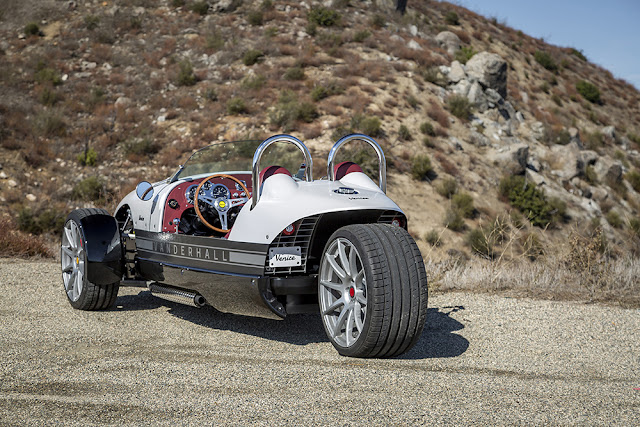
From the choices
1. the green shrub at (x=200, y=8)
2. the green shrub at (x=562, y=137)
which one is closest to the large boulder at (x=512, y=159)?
the green shrub at (x=562, y=137)

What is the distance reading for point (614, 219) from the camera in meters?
23.7

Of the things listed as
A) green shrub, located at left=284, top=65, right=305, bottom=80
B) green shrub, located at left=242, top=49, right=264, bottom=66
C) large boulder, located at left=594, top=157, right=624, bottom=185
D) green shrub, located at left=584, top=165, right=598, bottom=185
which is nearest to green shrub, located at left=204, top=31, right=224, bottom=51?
green shrub, located at left=242, top=49, right=264, bottom=66

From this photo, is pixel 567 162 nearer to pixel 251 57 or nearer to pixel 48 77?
pixel 251 57

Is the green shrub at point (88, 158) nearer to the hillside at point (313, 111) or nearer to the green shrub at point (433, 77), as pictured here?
the hillside at point (313, 111)

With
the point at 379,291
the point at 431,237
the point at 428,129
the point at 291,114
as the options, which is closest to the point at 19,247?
the point at 379,291

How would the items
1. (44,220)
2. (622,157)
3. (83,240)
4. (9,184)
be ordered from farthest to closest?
(622,157), (9,184), (44,220), (83,240)

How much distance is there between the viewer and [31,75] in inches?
1065

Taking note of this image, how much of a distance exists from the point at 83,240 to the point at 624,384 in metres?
5.01

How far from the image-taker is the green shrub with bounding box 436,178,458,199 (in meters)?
21.0

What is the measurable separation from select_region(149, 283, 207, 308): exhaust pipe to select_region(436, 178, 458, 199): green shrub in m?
16.4

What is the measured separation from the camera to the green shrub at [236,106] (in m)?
24.0

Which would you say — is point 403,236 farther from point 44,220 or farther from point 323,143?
point 323,143

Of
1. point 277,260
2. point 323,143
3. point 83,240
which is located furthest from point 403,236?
point 323,143

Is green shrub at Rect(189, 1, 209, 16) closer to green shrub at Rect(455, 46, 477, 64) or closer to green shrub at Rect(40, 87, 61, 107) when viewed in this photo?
green shrub at Rect(40, 87, 61, 107)
